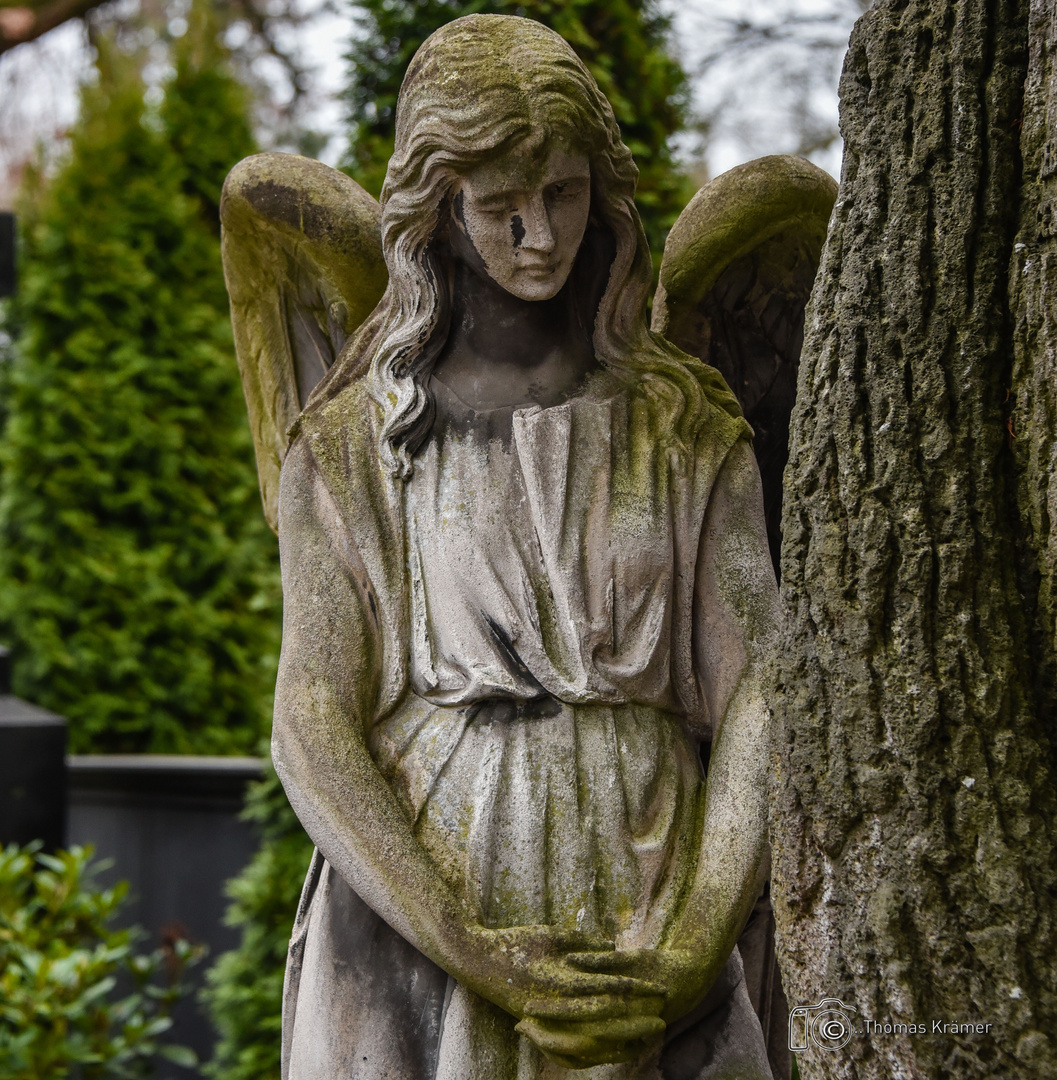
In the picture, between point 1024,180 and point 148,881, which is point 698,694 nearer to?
point 1024,180

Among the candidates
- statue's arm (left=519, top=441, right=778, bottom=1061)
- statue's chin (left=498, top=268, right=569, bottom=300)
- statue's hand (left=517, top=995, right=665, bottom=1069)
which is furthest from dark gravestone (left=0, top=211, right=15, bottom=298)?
statue's hand (left=517, top=995, right=665, bottom=1069)

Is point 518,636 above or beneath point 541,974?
above

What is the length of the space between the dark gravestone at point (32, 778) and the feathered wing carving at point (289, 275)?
10.1ft

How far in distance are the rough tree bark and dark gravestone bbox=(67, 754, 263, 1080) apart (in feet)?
15.0

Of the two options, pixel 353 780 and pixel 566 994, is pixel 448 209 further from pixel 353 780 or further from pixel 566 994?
pixel 566 994

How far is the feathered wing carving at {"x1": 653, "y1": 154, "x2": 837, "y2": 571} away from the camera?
225 cm

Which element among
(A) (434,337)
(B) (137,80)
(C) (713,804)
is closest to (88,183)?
(B) (137,80)

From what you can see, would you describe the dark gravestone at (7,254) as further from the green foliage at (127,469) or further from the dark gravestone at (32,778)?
the green foliage at (127,469)

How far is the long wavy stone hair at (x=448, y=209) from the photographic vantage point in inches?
73.9

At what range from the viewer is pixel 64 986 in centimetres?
421

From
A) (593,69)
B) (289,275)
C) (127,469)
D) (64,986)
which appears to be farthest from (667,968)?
(127,469)

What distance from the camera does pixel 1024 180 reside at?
4.49 feet

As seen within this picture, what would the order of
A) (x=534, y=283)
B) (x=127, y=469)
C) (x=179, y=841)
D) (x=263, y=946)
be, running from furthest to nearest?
(x=127, y=469) → (x=179, y=841) → (x=263, y=946) → (x=534, y=283)

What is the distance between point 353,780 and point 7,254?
441 cm
